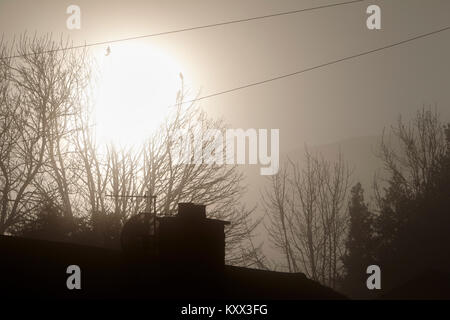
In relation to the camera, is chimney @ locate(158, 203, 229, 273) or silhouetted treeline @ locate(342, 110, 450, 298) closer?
A: chimney @ locate(158, 203, 229, 273)

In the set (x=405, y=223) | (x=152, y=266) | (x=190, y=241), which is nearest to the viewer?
(x=152, y=266)

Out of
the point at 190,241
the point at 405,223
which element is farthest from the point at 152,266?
the point at 405,223

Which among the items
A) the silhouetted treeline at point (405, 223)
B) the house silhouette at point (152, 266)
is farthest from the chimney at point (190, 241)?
the silhouetted treeline at point (405, 223)

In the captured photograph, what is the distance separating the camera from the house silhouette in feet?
37.6

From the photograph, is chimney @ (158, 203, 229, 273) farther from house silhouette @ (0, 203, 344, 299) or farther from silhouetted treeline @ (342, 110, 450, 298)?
silhouetted treeline @ (342, 110, 450, 298)

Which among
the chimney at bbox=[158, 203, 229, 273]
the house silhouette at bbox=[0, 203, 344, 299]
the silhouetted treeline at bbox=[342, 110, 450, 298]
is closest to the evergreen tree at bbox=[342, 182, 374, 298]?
the silhouetted treeline at bbox=[342, 110, 450, 298]

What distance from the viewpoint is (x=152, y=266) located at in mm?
12750

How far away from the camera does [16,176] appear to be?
31.6 metres

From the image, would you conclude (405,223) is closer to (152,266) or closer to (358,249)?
(358,249)

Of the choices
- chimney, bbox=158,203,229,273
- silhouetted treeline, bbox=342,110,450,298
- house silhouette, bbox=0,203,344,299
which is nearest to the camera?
house silhouette, bbox=0,203,344,299

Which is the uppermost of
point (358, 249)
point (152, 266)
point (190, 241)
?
point (190, 241)
